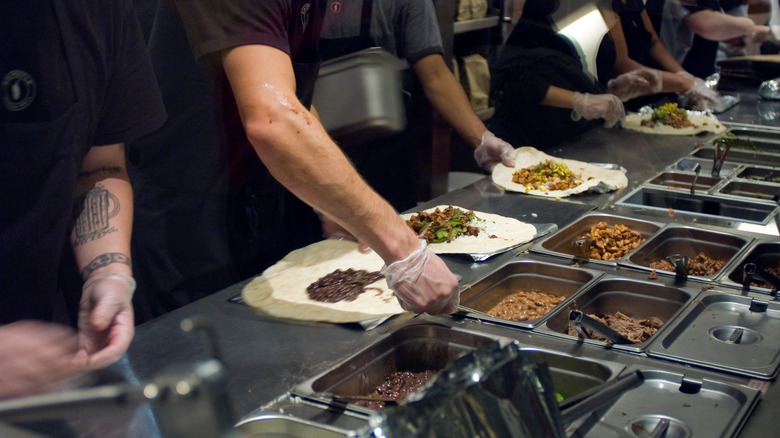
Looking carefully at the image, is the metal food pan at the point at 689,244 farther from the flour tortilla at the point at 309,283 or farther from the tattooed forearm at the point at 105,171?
the tattooed forearm at the point at 105,171

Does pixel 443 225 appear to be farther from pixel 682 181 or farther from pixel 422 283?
pixel 682 181

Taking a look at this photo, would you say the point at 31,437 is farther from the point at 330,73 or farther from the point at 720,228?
the point at 720,228

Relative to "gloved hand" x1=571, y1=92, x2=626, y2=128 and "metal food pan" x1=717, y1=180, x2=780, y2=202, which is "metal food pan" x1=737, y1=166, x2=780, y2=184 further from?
"gloved hand" x1=571, y1=92, x2=626, y2=128

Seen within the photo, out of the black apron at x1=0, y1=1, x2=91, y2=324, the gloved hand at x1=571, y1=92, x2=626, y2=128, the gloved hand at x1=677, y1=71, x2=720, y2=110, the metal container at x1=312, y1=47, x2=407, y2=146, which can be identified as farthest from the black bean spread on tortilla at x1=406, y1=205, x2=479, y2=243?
the gloved hand at x1=677, y1=71, x2=720, y2=110

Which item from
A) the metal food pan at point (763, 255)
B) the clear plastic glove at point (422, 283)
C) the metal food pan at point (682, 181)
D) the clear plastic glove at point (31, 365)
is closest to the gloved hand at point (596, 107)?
the metal food pan at point (682, 181)

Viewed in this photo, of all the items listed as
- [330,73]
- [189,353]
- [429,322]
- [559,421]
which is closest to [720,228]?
[429,322]

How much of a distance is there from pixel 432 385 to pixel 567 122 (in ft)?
9.62

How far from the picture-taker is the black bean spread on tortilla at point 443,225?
2.08 meters

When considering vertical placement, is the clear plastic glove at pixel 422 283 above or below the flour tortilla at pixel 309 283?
above

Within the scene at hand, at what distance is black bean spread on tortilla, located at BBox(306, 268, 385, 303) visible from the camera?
1.72 meters

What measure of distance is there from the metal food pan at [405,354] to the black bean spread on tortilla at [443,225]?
0.58 meters

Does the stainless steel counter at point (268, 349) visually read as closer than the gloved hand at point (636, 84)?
Yes

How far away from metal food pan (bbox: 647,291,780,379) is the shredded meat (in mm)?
211

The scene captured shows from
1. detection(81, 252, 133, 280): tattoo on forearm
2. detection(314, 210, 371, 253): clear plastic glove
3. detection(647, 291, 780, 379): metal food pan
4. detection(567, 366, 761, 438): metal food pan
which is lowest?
detection(314, 210, 371, 253): clear plastic glove
